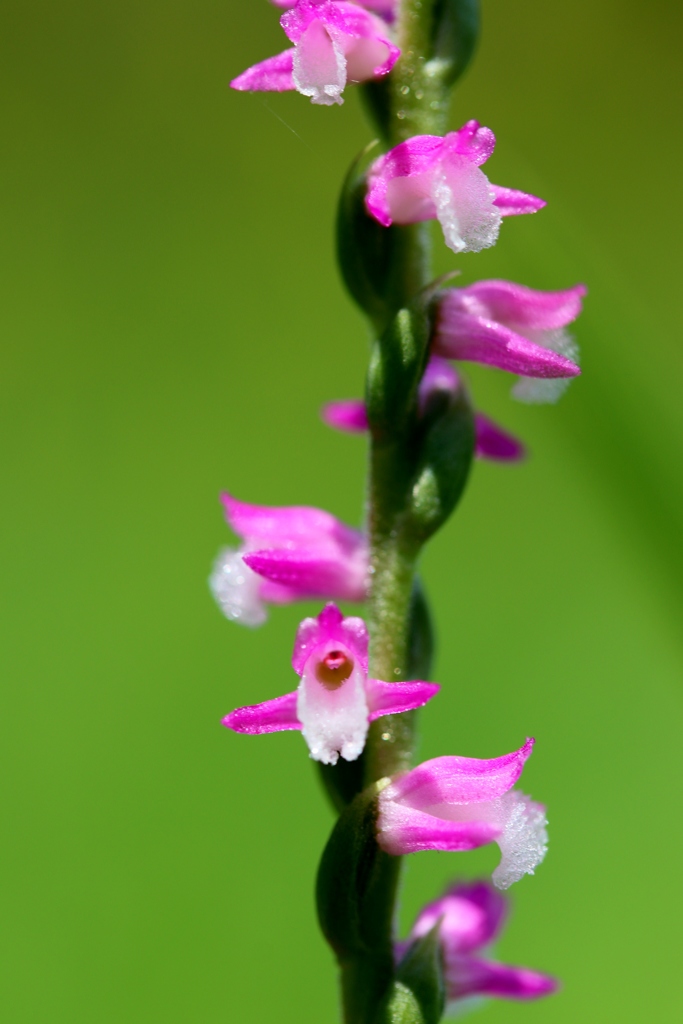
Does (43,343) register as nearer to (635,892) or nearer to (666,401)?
(635,892)

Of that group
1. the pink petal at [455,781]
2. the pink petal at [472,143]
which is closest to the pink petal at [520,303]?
the pink petal at [472,143]

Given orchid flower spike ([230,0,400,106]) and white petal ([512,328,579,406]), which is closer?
orchid flower spike ([230,0,400,106])

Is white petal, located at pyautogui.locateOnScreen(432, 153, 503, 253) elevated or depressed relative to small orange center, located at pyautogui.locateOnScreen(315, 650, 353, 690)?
elevated

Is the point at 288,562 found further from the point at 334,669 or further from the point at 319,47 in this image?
the point at 319,47

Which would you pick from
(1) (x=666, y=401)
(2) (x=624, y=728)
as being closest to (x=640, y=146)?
(2) (x=624, y=728)

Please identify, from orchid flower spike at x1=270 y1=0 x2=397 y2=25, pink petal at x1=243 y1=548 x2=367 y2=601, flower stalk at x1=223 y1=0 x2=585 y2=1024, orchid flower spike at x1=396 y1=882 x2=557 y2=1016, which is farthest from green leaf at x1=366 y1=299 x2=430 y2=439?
orchid flower spike at x1=396 y1=882 x2=557 y2=1016

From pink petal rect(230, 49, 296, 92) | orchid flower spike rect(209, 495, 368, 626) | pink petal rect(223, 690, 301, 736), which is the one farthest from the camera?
orchid flower spike rect(209, 495, 368, 626)

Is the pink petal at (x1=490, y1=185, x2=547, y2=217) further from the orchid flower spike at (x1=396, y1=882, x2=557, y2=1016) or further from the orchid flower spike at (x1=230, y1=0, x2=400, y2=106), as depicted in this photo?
the orchid flower spike at (x1=396, y1=882, x2=557, y2=1016)
